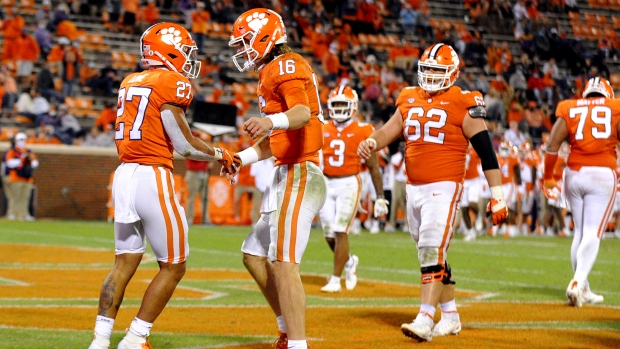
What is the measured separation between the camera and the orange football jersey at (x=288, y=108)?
19.1 feet

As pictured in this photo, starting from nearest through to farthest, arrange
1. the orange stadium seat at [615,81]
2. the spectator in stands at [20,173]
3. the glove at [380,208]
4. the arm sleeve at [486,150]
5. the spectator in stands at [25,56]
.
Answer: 1. the arm sleeve at [486,150]
2. the glove at [380,208]
3. the spectator in stands at [20,173]
4. the spectator in stands at [25,56]
5. the orange stadium seat at [615,81]

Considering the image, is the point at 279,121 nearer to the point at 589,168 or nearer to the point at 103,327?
the point at 103,327

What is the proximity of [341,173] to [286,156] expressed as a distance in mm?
5206

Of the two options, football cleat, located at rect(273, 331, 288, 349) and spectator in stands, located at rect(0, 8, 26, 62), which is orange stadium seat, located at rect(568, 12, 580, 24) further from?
football cleat, located at rect(273, 331, 288, 349)

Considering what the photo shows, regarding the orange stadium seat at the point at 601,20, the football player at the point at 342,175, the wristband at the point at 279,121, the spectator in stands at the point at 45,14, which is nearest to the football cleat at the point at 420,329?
the wristband at the point at 279,121

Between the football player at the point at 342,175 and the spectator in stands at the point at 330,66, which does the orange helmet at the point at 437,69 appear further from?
the spectator in stands at the point at 330,66

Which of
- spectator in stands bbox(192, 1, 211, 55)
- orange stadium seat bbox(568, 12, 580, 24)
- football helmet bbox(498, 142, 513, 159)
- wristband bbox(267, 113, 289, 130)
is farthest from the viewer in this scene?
orange stadium seat bbox(568, 12, 580, 24)

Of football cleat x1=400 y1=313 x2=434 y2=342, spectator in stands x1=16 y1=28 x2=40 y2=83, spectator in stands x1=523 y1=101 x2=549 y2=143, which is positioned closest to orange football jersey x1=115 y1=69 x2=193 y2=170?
football cleat x1=400 y1=313 x2=434 y2=342

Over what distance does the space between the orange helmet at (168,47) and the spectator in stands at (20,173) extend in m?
16.6

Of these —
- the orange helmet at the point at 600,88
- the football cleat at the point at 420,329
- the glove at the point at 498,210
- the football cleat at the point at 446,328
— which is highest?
the orange helmet at the point at 600,88

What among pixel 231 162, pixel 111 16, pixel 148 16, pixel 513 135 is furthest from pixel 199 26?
pixel 231 162

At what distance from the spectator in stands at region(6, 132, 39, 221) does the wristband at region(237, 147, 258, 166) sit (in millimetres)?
16855

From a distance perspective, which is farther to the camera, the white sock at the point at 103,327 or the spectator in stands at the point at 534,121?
the spectator in stands at the point at 534,121

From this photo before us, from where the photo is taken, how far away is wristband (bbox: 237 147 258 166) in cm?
596
